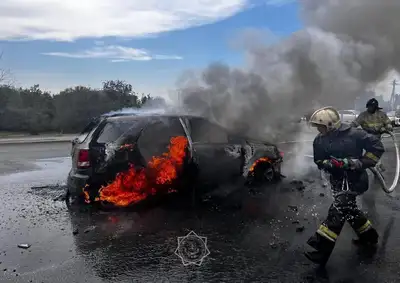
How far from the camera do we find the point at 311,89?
26.7 ft

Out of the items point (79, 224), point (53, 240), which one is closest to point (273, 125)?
point (79, 224)

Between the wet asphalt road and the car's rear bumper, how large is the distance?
0.32m

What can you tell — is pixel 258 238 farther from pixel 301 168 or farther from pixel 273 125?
pixel 301 168

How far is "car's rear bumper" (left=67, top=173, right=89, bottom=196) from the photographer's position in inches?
248

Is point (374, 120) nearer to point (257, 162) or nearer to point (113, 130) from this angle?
point (257, 162)

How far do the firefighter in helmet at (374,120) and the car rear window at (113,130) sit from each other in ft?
14.9

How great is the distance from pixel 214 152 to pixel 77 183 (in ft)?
7.91

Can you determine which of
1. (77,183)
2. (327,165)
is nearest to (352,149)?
(327,165)

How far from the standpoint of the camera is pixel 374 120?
811 cm

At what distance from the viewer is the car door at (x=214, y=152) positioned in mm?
7047

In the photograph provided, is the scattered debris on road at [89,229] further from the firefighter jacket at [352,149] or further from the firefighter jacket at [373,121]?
the firefighter jacket at [373,121]

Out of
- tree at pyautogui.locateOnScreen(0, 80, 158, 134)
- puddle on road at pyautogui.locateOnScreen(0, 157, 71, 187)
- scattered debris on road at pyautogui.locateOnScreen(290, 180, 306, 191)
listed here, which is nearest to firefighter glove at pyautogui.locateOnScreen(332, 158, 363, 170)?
scattered debris on road at pyautogui.locateOnScreen(290, 180, 306, 191)

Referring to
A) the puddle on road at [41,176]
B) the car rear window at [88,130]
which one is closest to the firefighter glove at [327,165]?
the car rear window at [88,130]

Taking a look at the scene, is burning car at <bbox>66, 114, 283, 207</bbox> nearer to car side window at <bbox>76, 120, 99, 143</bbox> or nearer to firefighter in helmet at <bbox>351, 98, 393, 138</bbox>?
car side window at <bbox>76, 120, 99, 143</bbox>
